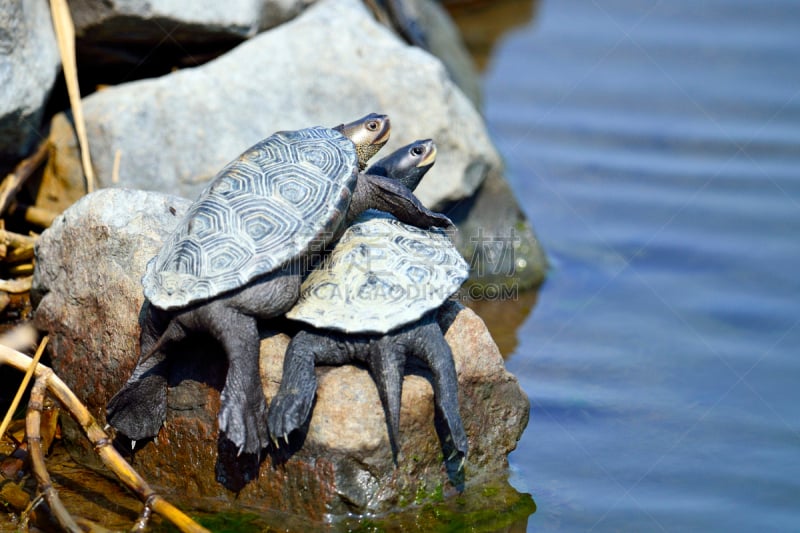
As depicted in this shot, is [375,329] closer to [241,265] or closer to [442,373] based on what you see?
[442,373]

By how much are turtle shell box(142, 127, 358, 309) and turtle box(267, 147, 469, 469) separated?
22 centimetres

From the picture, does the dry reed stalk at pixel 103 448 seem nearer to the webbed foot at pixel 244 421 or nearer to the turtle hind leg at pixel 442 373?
the webbed foot at pixel 244 421

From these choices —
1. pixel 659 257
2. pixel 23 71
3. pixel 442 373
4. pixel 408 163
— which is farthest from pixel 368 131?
pixel 659 257

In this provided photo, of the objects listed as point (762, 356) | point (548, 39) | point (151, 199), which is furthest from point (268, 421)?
point (548, 39)

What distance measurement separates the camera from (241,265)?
12.2 ft

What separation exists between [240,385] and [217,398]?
0.93 feet

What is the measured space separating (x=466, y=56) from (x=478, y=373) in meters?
5.57

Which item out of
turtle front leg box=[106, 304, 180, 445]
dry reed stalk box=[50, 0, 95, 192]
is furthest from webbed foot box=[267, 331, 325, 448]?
dry reed stalk box=[50, 0, 95, 192]

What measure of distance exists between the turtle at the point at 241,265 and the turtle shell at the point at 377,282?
10cm

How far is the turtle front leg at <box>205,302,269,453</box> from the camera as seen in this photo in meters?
3.68

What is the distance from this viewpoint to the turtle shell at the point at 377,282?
385cm

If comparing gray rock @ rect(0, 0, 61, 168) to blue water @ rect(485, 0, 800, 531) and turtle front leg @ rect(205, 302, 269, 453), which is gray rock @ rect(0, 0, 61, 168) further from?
blue water @ rect(485, 0, 800, 531)

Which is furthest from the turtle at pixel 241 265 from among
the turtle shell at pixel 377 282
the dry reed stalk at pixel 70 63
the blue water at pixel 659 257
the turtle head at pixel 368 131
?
the dry reed stalk at pixel 70 63

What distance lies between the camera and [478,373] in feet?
13.6
